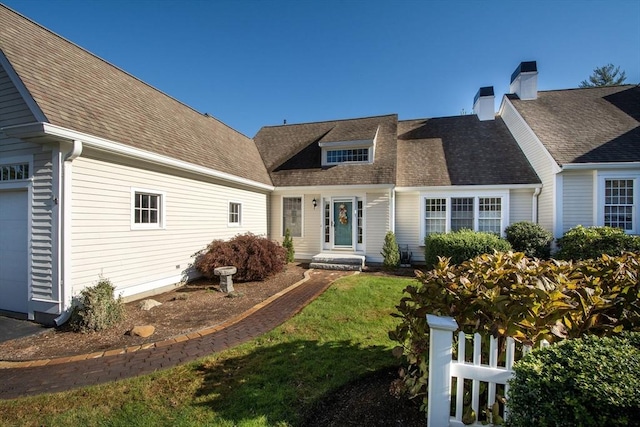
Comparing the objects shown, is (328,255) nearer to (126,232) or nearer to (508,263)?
(126,232)

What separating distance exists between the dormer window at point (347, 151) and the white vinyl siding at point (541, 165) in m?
6.47

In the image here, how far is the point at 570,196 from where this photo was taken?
10.4 m

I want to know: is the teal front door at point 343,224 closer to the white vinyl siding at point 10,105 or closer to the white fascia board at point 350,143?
the white fascia board at point 350,143

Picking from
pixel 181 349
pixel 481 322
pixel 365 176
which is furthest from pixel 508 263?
pixel 365 176

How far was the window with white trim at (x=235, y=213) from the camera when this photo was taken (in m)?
10.8

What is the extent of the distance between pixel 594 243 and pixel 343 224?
8325 mm

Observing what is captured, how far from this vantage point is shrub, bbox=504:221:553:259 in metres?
10.1

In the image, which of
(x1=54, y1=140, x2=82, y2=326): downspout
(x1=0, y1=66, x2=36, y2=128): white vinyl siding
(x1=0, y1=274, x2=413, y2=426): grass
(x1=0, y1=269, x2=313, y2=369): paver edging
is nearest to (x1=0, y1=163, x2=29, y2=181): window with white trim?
(x1=0, y1=66, x2=36, y2=128): white vinyl siding

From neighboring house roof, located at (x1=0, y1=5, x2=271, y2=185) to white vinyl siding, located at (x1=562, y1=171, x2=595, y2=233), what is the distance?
1185 cm

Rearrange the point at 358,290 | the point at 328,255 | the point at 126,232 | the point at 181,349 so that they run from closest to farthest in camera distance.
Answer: the point at 181,349 → the point at 126,232 → the point at 358,290 → the point at 328,255

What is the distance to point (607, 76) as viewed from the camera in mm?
30547

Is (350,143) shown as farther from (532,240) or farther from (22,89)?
(22,89)

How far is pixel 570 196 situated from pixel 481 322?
11.1 meters

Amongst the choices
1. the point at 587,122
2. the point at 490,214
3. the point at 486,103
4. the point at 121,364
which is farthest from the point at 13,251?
the point at 587,122
